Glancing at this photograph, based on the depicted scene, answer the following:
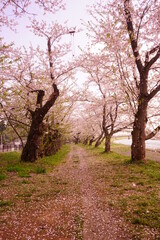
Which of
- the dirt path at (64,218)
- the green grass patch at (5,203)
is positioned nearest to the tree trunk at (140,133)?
the dirt path at (64,218)

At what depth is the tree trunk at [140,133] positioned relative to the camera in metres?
11.5

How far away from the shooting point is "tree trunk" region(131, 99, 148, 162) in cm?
1155

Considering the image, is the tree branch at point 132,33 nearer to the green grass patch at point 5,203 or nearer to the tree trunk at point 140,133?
the tree trunk at point 140,133

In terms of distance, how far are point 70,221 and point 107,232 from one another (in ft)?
3.07

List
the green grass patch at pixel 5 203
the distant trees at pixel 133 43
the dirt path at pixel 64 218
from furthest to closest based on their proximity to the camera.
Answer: the distant trees at pixel 133 43, the green grass patch at pixel 5 203, the dirt path at pixel 64 218

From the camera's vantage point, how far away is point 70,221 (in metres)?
4.36

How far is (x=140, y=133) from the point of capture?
38.2ft

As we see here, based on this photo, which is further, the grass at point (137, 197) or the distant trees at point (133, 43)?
the distant trees at point (133, 43)

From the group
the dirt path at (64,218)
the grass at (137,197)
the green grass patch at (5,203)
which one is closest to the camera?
the dirt path at (64,218)

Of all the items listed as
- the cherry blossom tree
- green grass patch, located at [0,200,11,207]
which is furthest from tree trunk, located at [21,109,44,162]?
green grass patch, located at [0,200,11,207]

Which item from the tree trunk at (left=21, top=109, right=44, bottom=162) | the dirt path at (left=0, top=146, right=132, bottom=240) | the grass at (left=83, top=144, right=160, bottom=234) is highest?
the tree trunk at (left=21, top=109, right=44, bottom=162)

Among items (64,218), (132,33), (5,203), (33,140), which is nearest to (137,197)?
(64,218)

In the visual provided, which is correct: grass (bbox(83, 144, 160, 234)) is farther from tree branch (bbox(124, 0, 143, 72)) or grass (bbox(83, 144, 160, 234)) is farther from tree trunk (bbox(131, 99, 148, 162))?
tree branch (bbox(124, 0, 143, 72))

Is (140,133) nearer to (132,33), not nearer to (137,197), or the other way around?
(132,33)
